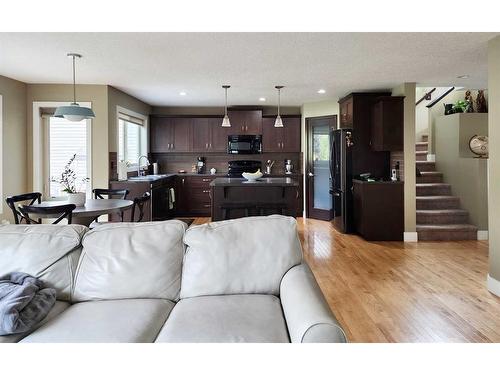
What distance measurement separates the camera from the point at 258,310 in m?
1.80

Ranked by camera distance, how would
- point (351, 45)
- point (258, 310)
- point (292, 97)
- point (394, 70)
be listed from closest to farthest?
point (258, 310)
point (351, 45)
point (394, 70)
point (292, 97)

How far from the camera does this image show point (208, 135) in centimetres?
818

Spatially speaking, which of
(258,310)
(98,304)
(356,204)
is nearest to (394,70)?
(356,204)

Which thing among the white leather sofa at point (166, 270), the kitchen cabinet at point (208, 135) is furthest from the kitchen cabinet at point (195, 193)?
the white leather sofa at point (166, 270)

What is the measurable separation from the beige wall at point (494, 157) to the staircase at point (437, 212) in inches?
89.3

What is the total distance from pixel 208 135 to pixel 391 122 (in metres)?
3.85

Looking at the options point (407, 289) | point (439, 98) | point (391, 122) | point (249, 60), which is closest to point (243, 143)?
point (391, 122)

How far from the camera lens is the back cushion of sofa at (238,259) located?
6.66ft

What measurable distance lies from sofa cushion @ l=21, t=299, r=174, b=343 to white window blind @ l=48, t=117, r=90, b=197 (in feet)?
14.2

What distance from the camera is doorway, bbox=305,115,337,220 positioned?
→ 752cm
